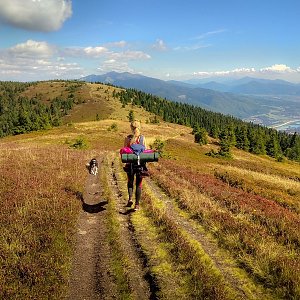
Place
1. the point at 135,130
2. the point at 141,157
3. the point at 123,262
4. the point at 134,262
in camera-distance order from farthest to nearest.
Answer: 1. the point at 135,130
2. the point at 141,157
3. the point at 134,262
4. the point at 123,262

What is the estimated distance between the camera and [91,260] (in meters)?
7.80

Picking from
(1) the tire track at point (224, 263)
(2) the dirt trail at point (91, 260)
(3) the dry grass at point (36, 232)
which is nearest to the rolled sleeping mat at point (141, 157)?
(2) the dirt trail at point (91, 260)

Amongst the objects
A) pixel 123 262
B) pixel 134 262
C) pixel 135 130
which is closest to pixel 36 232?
pixel 123 262

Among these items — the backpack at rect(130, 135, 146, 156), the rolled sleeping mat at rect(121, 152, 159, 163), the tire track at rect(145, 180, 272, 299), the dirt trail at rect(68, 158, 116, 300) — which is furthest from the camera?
the backpack at rect(130, 135, 146, 156)

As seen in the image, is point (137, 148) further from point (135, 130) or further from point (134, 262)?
point (134, 262)

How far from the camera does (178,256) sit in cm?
780

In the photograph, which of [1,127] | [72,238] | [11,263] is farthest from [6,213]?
[1,127]

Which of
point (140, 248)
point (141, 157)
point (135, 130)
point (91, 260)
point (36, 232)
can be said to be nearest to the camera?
point (91, 260)

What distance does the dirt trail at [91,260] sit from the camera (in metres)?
6.45

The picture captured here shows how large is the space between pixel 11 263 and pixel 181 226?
5.38 m

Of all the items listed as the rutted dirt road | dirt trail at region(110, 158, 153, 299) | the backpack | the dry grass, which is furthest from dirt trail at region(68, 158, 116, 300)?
the backpack

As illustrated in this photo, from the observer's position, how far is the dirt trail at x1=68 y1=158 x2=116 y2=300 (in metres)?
6.45

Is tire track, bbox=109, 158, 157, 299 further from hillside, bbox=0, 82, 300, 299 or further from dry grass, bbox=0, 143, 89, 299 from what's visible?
dry grass, bbox=0, 143, 89, 299

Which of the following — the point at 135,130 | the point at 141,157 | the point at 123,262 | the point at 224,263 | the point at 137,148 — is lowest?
the point at 224,263
